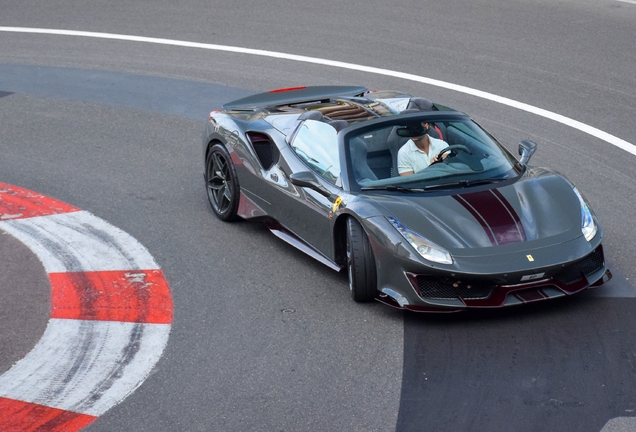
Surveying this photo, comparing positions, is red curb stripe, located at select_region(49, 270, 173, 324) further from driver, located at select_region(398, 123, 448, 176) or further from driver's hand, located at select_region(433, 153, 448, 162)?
driver's hand, located at select_region(433, 153, 448, 162)

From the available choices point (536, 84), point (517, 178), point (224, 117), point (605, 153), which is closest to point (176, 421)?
point (517, 178)

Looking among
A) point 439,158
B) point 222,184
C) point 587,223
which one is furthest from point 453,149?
point 222,184

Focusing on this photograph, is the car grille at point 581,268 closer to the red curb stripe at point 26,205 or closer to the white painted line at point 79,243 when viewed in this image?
the white painted line at point 79,243

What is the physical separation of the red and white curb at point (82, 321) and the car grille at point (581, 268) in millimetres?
2678

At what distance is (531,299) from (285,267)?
2129mm

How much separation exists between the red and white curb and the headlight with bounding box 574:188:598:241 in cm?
293

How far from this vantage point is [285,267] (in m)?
7.51

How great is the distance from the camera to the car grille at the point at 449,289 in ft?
20.1

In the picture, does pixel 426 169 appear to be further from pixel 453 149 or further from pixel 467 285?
pixel 467 285

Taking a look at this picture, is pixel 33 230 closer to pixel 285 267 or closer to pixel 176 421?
pixel 285 267

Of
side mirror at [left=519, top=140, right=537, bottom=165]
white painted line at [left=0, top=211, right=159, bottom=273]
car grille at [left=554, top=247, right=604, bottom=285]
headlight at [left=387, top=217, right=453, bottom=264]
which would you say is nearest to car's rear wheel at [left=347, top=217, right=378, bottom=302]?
headlight at [left=387, top=217, right=453, bottom=264]

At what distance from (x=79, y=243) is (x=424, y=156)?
3.00 metres

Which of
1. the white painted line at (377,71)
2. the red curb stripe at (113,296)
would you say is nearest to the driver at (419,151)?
the red curb stripe at (113,296)

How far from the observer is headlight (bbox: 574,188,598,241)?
6.46 meters
